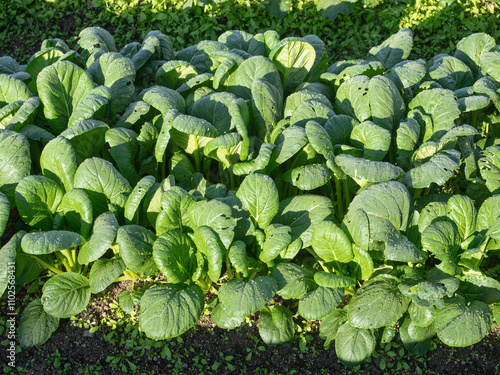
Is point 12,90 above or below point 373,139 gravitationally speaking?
above

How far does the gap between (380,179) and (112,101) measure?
7.08 feet

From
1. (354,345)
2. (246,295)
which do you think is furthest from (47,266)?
(354,345)

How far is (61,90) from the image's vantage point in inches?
136

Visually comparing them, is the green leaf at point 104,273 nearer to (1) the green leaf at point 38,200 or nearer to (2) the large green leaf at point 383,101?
(1) the green leaf at point 38,200

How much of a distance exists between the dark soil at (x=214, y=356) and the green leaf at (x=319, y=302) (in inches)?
14.5

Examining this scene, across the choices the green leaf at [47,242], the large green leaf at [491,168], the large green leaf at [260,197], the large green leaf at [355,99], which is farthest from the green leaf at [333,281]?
the green leaf at [47,242]

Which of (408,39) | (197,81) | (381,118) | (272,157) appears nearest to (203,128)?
(272,157)

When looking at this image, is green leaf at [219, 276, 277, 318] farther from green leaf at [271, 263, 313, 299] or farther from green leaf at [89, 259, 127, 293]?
green leaf at [89, 259, 127, 293]

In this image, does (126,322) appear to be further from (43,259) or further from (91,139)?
(91,139)

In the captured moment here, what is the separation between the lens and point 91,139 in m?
3.26

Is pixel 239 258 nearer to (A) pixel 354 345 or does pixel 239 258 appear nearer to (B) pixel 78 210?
(A) pixel 354 345

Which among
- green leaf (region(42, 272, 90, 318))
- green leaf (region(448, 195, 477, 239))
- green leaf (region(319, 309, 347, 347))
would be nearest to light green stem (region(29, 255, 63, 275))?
green leaf (region(42, 272, 90, 318))

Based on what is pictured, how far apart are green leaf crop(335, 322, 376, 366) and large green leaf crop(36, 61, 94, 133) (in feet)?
8.27

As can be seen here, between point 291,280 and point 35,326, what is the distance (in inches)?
63.7
